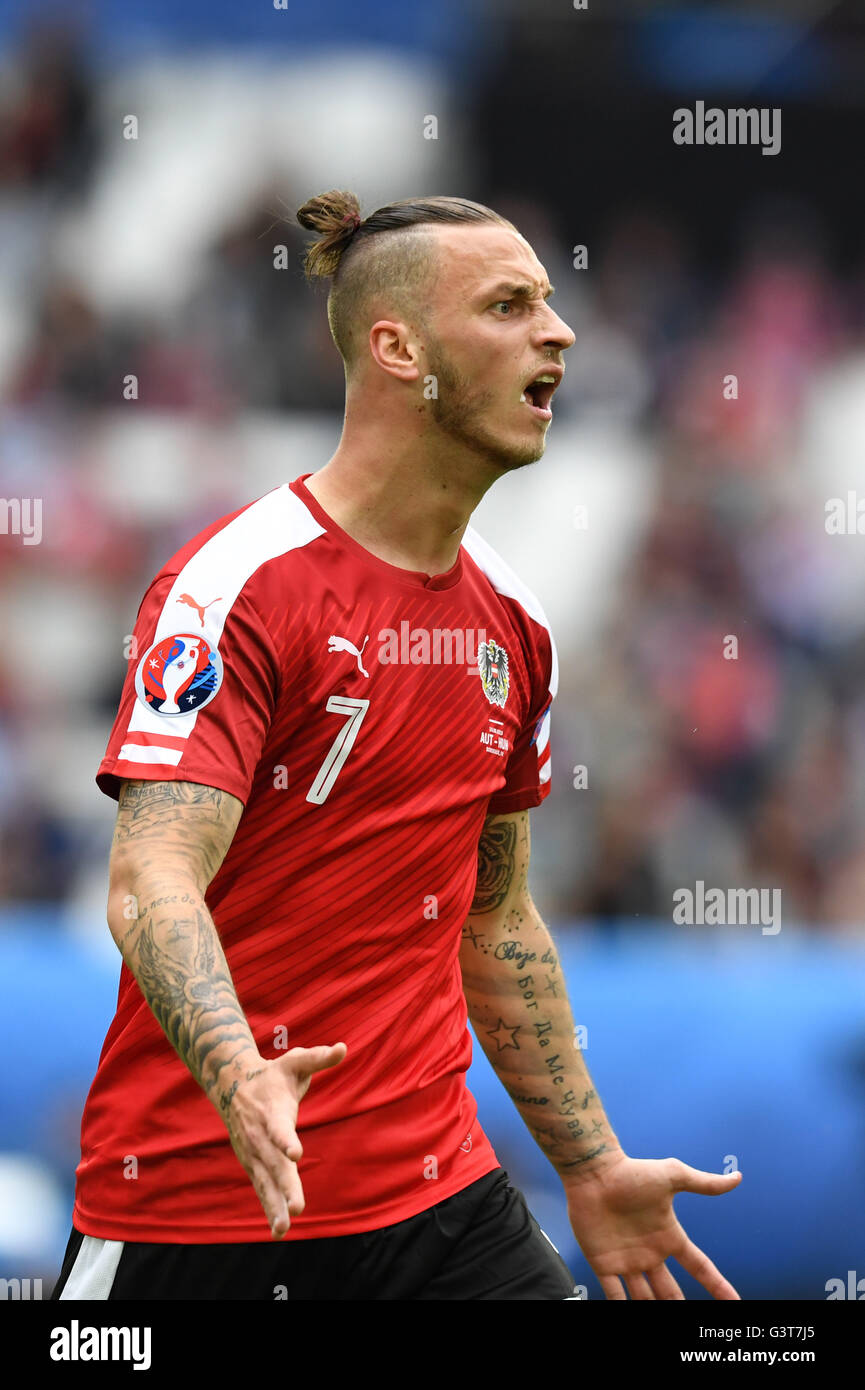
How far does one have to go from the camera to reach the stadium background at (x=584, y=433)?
5.13 meters

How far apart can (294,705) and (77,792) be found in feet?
16.2

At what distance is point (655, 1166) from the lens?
3.01 metres

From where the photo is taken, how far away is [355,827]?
8.79ft

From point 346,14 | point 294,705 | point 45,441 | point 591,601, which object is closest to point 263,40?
point 346,14

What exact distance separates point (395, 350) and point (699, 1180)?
1.52 m

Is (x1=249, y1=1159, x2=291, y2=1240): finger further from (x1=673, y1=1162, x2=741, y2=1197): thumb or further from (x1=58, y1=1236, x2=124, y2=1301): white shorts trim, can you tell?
(x1=673, y1=1162, x2=741, y2=1197): thumb

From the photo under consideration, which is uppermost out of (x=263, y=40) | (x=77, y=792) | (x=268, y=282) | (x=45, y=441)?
(x=263, y=40)

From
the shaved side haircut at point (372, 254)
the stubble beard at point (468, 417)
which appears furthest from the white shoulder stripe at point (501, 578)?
the shaved side haircut at point (372, 254)

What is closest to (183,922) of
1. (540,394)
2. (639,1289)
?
(540,394)

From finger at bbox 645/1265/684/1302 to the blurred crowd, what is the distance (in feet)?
11.9

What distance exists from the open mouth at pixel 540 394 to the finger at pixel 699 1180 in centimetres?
132

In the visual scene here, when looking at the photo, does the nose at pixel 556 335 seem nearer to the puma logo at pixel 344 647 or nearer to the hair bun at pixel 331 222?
the hair bun at pixel 331 222

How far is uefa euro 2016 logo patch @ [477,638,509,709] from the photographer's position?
9.68 ft
